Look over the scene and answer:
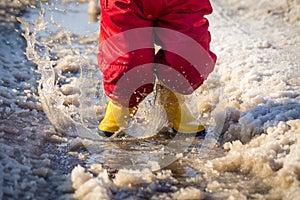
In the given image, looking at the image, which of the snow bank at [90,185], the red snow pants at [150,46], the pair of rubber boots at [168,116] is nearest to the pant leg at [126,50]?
the red snow pants at [150,46]

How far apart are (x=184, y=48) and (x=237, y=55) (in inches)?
47.8

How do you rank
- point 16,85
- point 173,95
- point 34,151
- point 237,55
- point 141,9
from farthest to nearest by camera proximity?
1. point 237,55
2. point 16,85
3. point 173,95
4. point 141,9
5. point 34,151

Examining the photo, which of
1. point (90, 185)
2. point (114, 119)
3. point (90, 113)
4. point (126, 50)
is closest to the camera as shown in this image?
point (90, 185)

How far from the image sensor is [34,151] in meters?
2.28

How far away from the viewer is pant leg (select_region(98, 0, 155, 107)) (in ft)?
8.03

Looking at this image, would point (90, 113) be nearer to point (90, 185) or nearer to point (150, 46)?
point (150, 46)

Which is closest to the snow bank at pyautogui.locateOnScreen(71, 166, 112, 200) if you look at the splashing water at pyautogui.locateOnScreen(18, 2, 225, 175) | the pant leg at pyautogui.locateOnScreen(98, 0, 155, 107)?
the splashing water at pyautogui.locateOnScreen(18, 2, 225, 175)

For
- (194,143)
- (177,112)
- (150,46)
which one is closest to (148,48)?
(150,46)

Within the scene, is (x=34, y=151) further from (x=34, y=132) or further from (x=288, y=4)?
(x=288, y=4)

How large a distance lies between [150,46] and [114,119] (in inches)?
15.8

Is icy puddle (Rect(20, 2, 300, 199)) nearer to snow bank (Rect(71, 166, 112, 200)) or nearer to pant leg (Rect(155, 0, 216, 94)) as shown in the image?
snow bank (Rect(71, 166, 112, 200))

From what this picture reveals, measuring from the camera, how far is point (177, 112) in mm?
2658

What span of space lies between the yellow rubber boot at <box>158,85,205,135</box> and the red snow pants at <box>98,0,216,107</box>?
0.08m

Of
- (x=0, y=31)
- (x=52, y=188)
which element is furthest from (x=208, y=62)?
(x=0, y=31)
